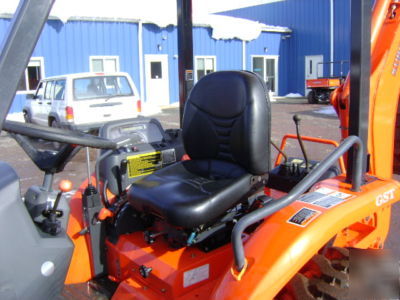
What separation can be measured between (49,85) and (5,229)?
410 inches

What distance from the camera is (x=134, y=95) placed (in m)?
10.4

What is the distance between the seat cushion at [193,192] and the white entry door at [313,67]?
21.0m

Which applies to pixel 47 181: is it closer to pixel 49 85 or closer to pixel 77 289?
pixel 77 289

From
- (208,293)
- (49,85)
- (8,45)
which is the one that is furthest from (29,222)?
(49,85)

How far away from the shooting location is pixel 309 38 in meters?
22.6

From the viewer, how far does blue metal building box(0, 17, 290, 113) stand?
15492mm

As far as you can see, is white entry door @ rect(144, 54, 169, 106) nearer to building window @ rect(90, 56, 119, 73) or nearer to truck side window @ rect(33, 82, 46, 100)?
building window @ rect(90, 56, 119, 73)

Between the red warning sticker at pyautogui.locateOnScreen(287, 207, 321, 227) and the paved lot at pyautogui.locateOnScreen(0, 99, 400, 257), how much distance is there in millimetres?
2231

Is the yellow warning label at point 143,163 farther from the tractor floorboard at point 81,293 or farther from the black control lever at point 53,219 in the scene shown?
the black control lever at point 53,219

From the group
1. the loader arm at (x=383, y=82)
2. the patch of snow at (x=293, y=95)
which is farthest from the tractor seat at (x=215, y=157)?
the patch of snow at (x=293, y=95)

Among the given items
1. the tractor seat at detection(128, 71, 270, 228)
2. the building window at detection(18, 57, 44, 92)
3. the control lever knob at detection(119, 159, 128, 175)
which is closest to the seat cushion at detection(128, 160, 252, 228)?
the tractor seat at detection(128, 71, 270, 228)

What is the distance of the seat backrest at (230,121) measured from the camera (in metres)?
2.28

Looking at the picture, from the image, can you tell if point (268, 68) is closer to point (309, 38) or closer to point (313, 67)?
point (313, 67)

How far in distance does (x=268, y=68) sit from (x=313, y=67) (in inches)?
92.2
